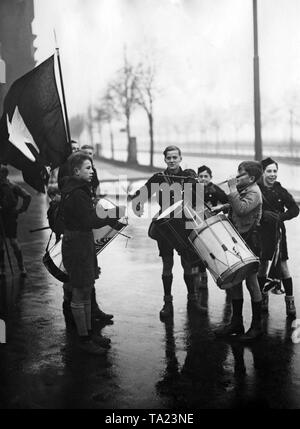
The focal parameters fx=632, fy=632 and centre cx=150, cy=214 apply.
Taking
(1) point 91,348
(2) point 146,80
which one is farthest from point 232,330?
(2) point 146,80

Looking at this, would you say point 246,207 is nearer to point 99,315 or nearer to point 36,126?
point 99,315

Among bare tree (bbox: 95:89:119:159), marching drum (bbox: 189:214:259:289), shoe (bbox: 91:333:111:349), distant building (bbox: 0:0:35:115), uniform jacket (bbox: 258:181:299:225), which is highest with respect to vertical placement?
distant building (bbox: 0:0:35:115)

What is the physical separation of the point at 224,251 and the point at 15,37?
44.7 meters

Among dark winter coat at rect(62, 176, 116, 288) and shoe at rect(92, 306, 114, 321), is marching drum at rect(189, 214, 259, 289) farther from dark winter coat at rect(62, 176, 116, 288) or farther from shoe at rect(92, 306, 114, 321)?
shoe at rect(92, 306, 114, 321)

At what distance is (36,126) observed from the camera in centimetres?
578

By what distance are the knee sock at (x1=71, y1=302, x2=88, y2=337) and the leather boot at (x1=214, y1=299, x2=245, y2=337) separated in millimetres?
1205

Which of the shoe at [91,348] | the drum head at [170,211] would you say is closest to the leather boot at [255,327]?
the drum head at [170,211]

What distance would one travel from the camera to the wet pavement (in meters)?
4.29

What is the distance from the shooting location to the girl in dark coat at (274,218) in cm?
621

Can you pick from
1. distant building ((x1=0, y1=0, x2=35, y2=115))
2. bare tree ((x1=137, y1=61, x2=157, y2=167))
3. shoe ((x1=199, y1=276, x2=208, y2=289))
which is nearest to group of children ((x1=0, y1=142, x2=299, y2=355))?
shoe ((x1=199, y1=276, x2=208, y2=289))
